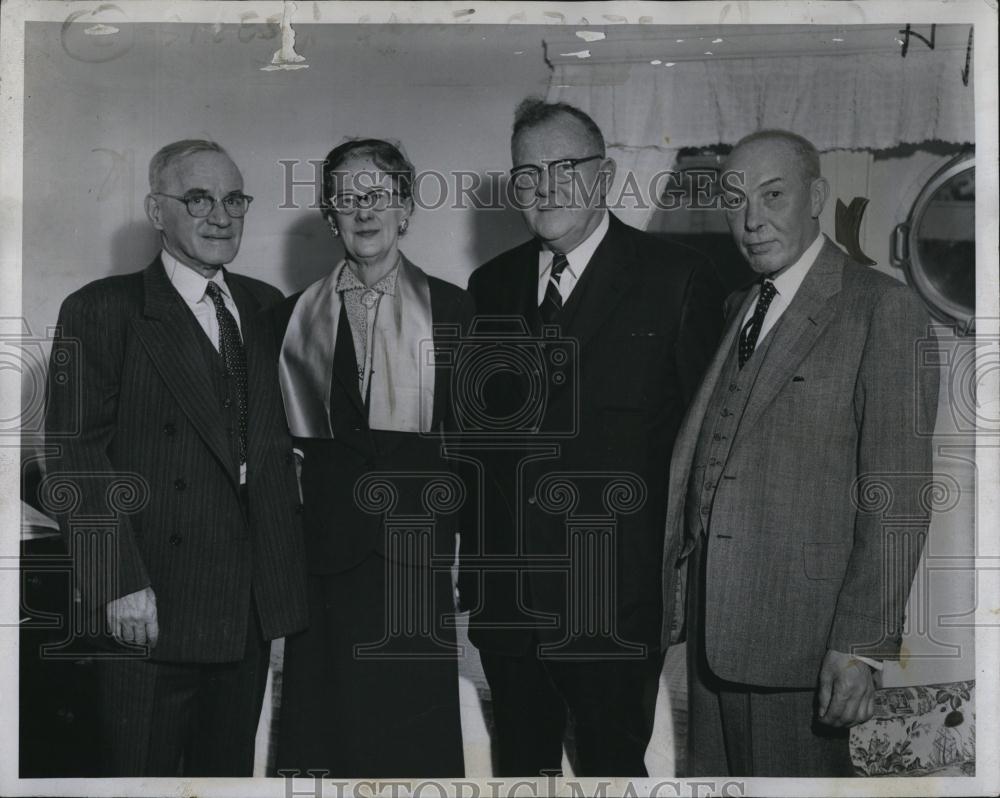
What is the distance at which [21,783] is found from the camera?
9.57ft

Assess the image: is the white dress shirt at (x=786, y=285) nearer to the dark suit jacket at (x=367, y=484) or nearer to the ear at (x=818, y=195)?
the ear at (x=818, y=195)

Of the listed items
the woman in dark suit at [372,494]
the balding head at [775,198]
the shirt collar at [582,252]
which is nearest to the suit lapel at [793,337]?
the balding head at [775,198]

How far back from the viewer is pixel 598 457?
111 inches

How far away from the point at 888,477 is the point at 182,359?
6.20 ft

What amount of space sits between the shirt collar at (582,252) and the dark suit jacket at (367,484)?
399mm

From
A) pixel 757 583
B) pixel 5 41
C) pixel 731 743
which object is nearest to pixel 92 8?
pixel 5 41

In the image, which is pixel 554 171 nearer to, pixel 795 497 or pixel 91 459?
pixel 795 497

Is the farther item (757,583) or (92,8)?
(92,8)

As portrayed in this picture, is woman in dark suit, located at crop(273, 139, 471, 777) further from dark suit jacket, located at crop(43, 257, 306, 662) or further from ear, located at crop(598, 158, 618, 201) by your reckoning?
ear, located at crop(598, 158, 618, 201)

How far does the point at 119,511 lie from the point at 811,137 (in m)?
2.15

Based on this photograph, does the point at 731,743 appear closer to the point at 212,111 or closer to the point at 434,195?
the point at 434,195

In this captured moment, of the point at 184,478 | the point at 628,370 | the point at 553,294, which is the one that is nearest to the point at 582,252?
the point at 553,294

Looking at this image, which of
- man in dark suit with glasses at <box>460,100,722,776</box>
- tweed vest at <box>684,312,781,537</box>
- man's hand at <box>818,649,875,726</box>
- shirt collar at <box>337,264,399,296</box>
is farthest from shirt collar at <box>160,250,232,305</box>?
man's hand at <box>818,649,875,726</box>

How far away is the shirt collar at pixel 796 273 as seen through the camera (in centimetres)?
277
